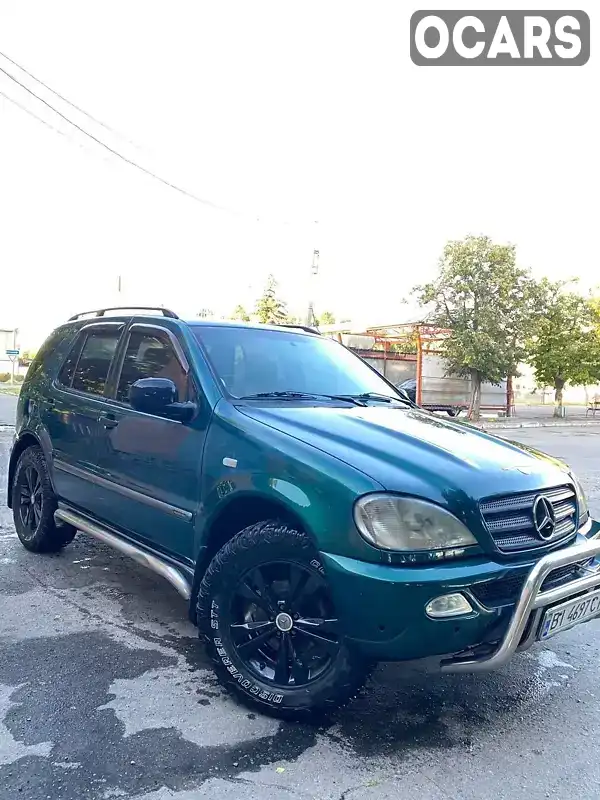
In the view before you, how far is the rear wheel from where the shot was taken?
4.90m

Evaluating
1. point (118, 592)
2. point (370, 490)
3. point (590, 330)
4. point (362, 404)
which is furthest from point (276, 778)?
point (590, 330)

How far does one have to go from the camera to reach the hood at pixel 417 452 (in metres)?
2.68

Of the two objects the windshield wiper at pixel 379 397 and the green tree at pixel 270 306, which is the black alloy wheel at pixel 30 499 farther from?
the green tree at pixel 270 306

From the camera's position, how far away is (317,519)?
2.67m

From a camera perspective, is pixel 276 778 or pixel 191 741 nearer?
pixel 276 778

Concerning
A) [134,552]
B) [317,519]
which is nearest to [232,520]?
[317,519]

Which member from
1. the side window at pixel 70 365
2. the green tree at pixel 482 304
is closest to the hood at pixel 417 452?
the side window at pixel 70 365

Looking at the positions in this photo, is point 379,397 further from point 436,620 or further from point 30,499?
point 30,499

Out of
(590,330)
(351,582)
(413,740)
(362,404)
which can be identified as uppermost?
(590,330)

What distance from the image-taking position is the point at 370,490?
2.59 metres

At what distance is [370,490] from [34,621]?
7.96 feet

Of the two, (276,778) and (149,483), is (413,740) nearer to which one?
(276,778)

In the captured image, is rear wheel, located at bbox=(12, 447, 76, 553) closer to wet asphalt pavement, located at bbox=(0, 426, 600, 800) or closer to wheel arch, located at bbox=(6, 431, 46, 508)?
wheel arch, located at bbox=(6, 431, 46, 508)

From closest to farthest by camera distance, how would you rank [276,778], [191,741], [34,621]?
1. [276,778]
2. [191,741]
3. [34,621]
